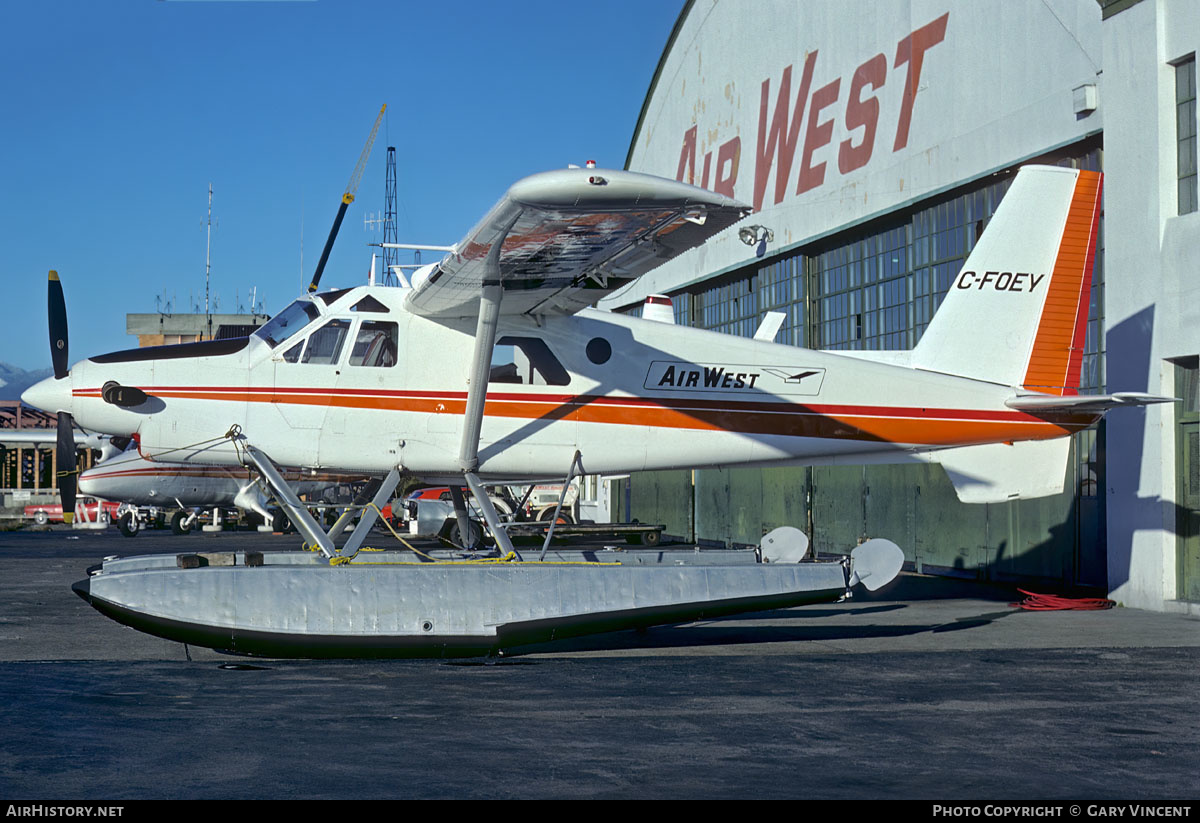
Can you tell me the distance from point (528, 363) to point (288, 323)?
2300 millimetres

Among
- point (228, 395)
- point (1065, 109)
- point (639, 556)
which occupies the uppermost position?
point (1065, 109)

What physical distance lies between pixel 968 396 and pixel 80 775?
899cm

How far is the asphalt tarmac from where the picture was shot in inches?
201

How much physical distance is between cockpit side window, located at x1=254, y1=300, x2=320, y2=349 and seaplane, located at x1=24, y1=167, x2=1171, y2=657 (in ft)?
0.09

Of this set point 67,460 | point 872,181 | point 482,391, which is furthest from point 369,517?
point 872,181

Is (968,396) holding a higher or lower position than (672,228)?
lower

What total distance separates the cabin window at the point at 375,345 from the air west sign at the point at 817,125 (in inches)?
444

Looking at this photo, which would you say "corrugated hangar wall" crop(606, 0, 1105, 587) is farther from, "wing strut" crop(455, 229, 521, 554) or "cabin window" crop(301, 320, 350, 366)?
"cabin window" crop(301, 320, 350, 366)

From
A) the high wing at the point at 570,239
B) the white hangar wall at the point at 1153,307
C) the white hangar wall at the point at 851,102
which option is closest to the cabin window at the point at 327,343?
the high wing at the point at 570,239

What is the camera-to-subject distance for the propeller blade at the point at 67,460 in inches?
454

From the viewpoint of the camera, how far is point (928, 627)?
39.2 ft

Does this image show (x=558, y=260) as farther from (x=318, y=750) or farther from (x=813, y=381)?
(x=318, y=750)

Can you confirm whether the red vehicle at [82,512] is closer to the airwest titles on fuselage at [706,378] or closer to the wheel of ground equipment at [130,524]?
the wheel of ground equipment at [130,524]

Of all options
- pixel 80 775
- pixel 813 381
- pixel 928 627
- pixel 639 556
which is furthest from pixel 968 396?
pixel 80 775
